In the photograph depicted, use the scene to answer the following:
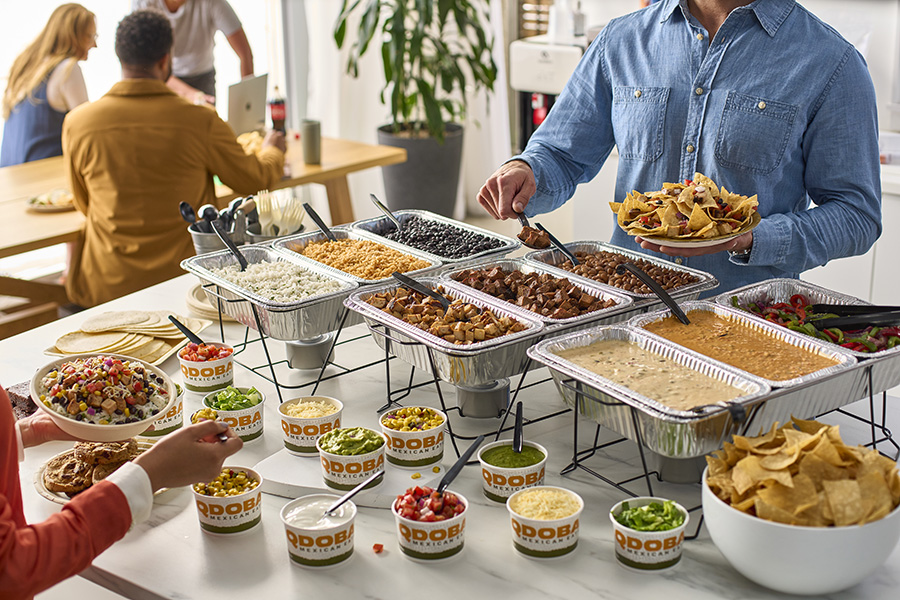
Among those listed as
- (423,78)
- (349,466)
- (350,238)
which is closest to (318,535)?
(349,466)

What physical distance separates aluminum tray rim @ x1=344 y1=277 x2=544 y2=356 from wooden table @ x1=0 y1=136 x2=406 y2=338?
1872 millimetres

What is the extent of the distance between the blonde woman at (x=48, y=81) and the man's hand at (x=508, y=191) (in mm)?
2860

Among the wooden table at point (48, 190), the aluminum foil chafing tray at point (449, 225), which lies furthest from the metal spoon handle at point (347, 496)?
the wooden table at point (48, 190)

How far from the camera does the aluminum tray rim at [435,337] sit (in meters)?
1.57

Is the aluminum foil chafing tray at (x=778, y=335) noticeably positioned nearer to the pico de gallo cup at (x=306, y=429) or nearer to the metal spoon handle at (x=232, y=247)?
the pico de gallo cup at (x=306, y=429)

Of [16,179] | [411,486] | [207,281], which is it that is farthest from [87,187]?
[411,486]

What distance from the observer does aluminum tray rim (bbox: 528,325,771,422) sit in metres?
1.32

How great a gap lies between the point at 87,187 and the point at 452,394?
219 centimetres

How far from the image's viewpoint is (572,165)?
92.4 inches

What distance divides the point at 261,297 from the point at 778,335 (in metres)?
1.01

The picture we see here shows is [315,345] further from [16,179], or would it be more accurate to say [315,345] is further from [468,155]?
[468,155]

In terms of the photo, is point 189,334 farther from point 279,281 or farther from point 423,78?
point 423,78

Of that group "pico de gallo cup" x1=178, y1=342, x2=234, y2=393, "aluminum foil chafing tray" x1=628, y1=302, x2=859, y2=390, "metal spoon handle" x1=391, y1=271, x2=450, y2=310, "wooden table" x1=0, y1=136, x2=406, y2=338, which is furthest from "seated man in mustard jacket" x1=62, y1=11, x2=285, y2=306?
"aluminum foil chafing tray" x1=628, y1=302, x2=859, y2=390

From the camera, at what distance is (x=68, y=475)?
152 centimetres
